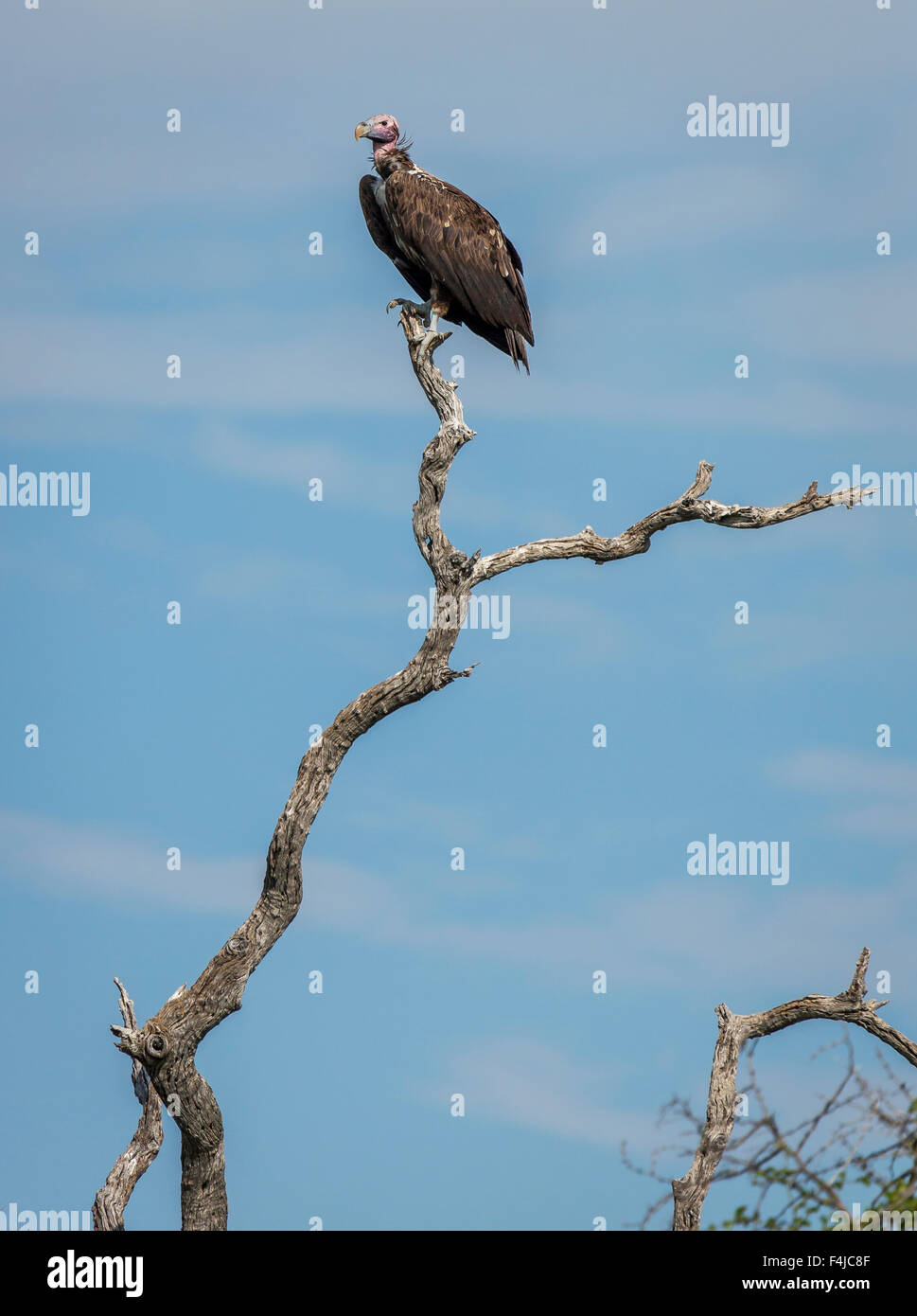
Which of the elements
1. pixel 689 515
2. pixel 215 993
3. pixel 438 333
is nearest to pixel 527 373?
pixel 438 333

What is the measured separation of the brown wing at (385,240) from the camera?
40.7 feet

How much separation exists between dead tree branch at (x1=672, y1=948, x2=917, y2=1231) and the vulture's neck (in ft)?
24.0

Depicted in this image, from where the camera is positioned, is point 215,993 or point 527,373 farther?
point 527,373

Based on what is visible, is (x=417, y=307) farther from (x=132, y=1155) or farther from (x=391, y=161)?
(x=132, y=1155)

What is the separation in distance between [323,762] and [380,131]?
558cm

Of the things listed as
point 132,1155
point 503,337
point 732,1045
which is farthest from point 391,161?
point 132,1155

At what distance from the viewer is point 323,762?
10.3 m

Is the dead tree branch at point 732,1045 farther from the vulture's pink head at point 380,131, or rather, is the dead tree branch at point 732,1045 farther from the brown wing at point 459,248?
the vulture's pink head at point 380,131

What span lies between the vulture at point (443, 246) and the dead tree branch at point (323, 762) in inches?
64.0
